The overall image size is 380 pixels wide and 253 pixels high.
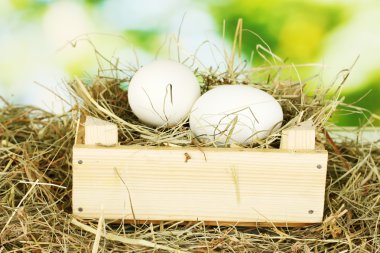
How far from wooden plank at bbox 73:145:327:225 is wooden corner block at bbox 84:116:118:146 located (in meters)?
0.02

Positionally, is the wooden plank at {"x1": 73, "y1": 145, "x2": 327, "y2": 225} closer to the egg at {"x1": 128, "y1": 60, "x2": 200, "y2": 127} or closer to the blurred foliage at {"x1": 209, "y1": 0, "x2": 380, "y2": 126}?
the egg at {"x1": 128, "y1": 60, "x2": 200, "y2": 127}

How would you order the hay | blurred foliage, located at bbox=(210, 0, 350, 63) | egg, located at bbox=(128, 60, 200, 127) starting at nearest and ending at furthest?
the hay → egg, located at bbox=(128, 60, 200, 127) → blurred foliage, located at bbox=(210, 0, 350, 63)

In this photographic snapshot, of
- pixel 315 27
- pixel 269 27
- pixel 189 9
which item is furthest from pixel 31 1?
pixel 315 27

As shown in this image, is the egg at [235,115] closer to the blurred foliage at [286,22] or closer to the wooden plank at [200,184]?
the wooden plank at [200,184]

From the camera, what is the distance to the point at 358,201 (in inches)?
67.7

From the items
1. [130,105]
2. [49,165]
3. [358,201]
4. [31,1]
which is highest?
[31,1]

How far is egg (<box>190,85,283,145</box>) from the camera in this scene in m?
1.57

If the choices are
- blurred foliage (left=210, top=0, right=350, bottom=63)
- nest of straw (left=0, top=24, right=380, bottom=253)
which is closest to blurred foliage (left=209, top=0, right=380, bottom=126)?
blurred foliage (left=210, top=0, right=350, bottom=63)

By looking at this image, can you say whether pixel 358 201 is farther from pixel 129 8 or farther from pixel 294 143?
pixel 129 8

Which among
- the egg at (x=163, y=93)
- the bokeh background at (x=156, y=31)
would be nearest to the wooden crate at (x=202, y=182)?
the egg at (x=163, y=93)

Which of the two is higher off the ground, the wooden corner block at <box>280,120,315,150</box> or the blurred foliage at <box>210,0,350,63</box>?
the blurred foliage at <box>210,0,350,63</box>

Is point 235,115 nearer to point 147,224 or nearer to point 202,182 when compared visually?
point 202,182

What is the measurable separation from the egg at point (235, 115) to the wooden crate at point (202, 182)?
6 cm

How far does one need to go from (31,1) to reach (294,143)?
3.96 feet
